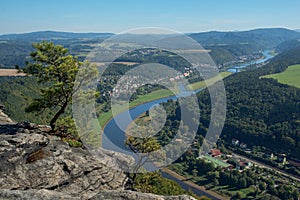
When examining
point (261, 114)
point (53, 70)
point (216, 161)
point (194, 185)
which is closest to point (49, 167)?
point (53, 70)

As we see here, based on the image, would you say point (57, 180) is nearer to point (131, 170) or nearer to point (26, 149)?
point (26, 149)

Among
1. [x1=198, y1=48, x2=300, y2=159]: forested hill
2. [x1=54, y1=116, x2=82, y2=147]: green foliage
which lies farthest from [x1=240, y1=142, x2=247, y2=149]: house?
[x1=54, y1=116, x2=82, y2=147]: green foliage

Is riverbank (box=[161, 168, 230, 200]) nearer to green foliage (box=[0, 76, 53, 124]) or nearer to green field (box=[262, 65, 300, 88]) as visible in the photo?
green foliage (box=[0, 76, 53, 124])

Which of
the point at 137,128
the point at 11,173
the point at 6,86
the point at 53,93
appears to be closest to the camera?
the point at 11,173

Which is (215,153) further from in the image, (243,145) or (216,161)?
(243,145)

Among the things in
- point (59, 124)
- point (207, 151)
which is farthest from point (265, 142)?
point (59, 124)

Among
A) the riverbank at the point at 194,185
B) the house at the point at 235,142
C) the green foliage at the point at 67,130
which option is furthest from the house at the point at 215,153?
the green foliage at the point at 67,130
